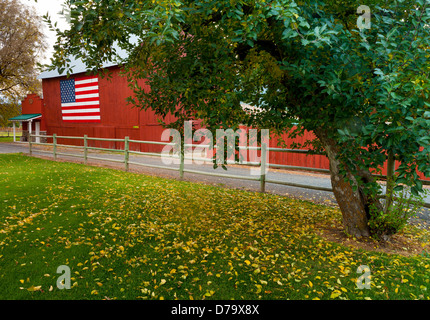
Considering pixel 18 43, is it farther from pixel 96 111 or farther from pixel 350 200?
pixel 350 200

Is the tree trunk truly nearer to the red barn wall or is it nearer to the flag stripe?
the red barn wall

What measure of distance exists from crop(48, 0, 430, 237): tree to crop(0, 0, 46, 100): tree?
23.7 m

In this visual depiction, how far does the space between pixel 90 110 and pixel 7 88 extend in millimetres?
10115

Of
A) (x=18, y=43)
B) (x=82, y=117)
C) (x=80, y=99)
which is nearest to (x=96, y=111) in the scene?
(x=82, y=117)

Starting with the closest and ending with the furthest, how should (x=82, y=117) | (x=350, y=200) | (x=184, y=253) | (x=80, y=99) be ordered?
(x=184, y=253) < (x=350, y=200) < (x=80, y=99) < (x=82, y=117)

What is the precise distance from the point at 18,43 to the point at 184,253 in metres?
26.1

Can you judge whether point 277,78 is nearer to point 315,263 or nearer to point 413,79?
point 413,79

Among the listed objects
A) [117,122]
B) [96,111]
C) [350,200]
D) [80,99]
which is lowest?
[350,200]

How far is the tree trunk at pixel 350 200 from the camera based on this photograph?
15.7 ft

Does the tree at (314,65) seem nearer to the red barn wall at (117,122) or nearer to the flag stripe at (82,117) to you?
the red barn wall at (117,122)

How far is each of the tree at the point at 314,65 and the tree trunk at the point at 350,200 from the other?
16 mm

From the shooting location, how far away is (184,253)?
4359mm

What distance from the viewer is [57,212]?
19.8ft
